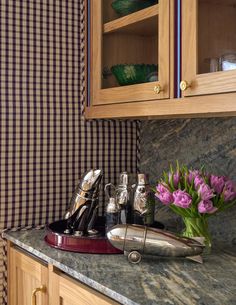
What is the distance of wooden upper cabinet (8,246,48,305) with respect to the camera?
1.57m

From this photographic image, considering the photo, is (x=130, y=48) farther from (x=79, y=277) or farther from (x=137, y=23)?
(x=79, y=277)

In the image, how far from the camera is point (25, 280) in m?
1.73

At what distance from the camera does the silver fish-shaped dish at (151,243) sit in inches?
54.7

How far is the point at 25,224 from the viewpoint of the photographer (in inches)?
75.0

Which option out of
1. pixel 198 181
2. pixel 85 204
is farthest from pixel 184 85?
pixel 85 204

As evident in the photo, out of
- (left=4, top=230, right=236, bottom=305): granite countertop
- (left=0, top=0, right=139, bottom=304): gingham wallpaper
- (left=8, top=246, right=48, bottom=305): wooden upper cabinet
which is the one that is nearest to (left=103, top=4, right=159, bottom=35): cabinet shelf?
(left=0, top=0, right=139, bottom=304): gingham wallpaper

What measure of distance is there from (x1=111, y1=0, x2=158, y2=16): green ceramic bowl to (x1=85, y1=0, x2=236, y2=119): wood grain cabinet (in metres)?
0.02

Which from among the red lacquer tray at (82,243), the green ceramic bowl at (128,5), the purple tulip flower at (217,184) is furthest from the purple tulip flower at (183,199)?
the green ceramic bowl at (128,5)

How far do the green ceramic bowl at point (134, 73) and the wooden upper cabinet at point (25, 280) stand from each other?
2.29ft

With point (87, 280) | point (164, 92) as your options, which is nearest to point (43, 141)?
point (164, 92)

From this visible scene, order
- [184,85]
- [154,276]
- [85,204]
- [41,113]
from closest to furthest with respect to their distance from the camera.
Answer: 1. [154,276]
2. [184,85]
3. [85,204]
4. [41,113]

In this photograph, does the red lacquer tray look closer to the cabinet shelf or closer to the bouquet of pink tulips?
the bouquet of pink tulips

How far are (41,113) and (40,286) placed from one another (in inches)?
26.8

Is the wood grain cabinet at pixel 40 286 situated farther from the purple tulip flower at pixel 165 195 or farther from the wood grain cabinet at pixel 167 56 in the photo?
the wood grain cabinet at pixel 167 56
